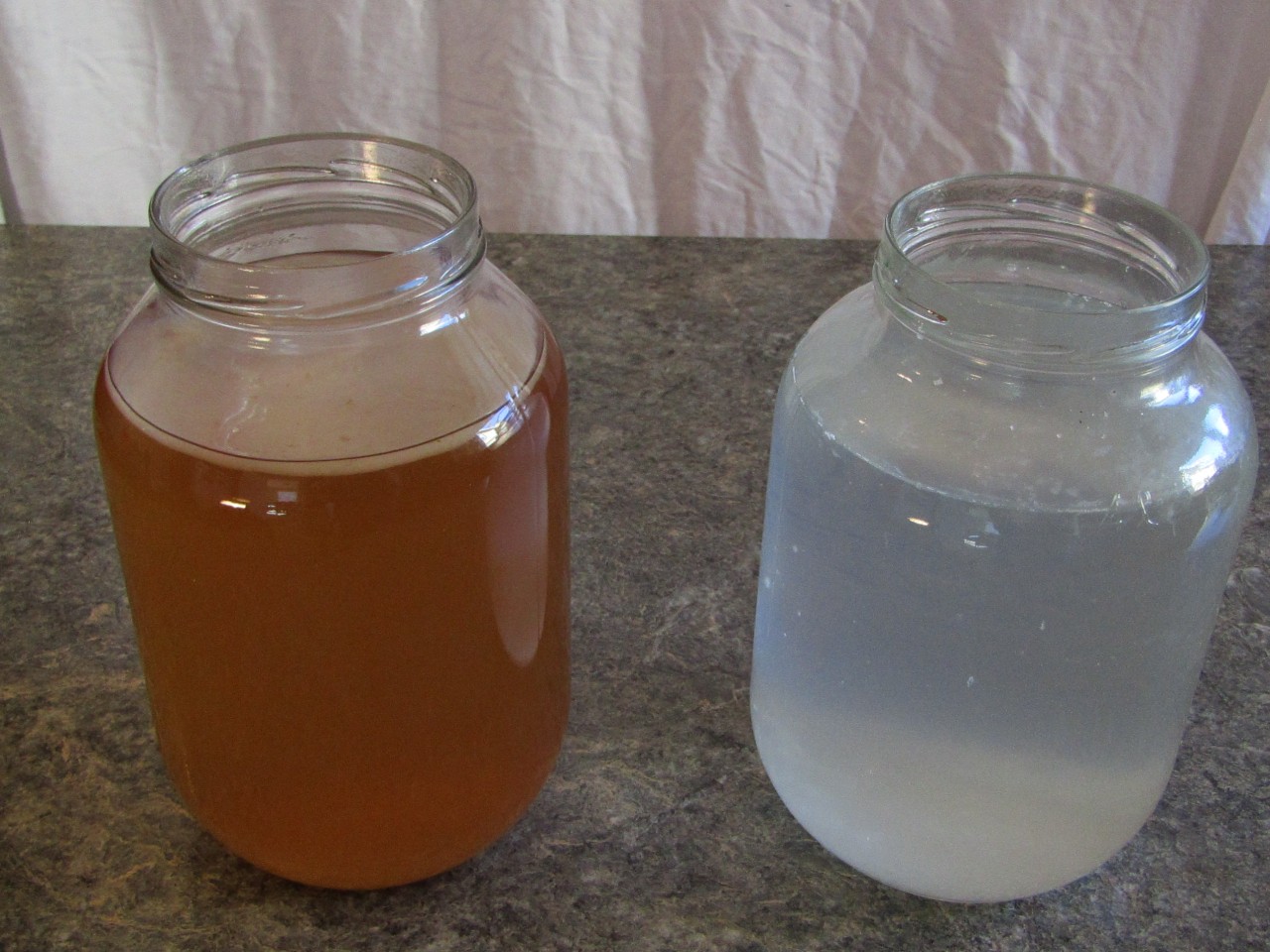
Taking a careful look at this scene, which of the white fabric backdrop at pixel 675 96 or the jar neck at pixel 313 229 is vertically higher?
the jar neck at pixel 313 229

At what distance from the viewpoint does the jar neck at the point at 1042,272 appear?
0.47 m

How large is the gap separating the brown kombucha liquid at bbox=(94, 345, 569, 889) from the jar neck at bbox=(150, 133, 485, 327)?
0.18 ft

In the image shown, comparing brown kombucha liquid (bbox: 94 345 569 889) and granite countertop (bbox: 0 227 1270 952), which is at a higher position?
brown kombucha liquid (bbox: 94 345 569 889)

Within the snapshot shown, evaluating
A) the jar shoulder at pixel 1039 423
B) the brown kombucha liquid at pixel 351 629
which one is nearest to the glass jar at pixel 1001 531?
the jar shoulder at pixel 1039 423

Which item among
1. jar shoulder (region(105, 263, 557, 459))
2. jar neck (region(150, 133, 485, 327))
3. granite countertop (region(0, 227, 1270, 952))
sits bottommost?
granite countertop (region(0, 227, 1270, 952))

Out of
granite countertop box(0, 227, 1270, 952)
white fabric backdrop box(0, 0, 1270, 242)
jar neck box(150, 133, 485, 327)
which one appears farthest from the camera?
white fabric backdrop box(0, 0, 1270, 242)

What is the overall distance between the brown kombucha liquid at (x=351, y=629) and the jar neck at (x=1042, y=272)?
15 centimetres

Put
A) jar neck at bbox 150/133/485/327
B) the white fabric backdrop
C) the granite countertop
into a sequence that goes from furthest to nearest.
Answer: the white fabric backdrop, the granite countertop, jar neck at bbox 150/133/485/327

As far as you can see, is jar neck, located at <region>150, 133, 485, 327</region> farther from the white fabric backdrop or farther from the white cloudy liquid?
the white fabric backdrop

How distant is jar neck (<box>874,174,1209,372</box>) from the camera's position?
0.47m

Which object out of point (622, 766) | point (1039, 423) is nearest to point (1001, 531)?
point (1039, 423)

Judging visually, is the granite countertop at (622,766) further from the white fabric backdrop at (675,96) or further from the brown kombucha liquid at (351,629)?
the white fabric backdrop at (675,96)

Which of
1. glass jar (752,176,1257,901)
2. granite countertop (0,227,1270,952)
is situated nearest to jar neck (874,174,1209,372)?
glass jar (752,176,1257,901)

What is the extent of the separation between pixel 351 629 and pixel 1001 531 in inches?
9.6
